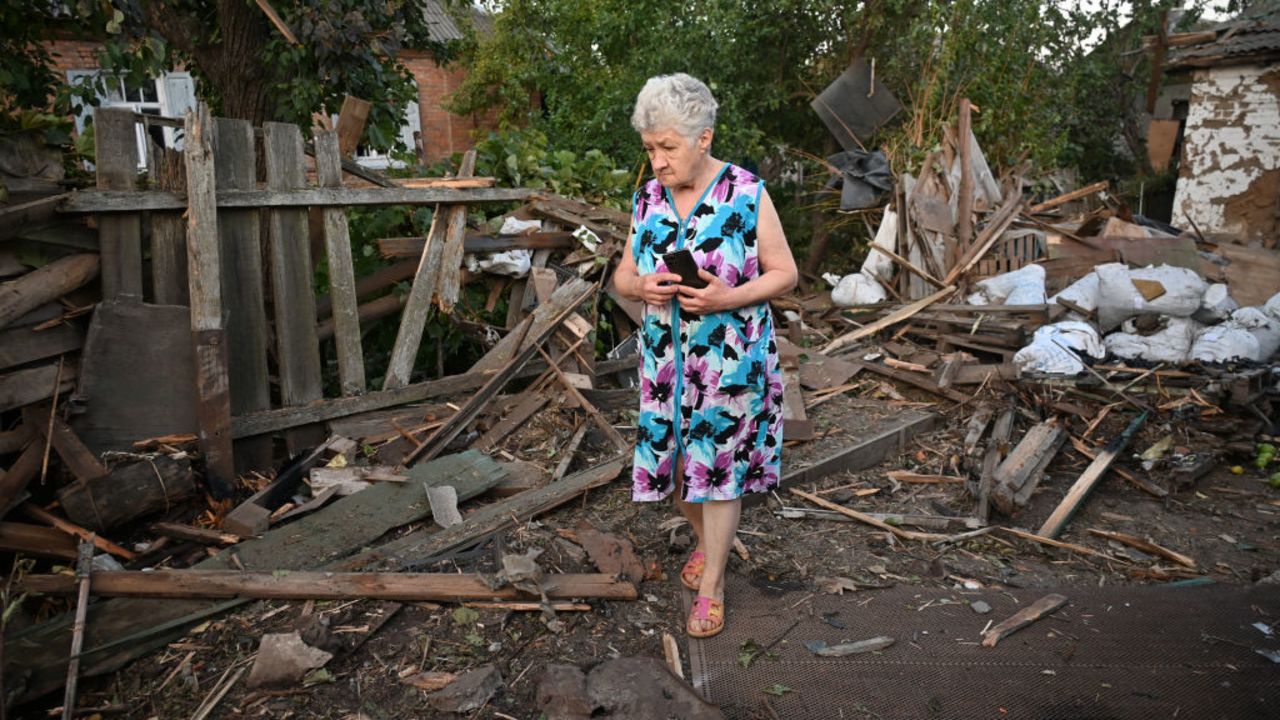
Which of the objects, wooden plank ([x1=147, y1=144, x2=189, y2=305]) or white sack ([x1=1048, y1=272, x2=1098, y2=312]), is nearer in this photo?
wooden plank ([x1=147, y1=144, x2=189, y2=305])

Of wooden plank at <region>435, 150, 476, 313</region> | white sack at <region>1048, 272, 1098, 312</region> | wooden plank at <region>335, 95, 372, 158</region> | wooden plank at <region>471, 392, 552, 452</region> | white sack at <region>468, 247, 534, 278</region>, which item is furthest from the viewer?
white sack at <region>1048, 272, 1098, 312</region>

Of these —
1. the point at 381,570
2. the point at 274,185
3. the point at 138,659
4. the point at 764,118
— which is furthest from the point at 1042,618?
the point at 764,118

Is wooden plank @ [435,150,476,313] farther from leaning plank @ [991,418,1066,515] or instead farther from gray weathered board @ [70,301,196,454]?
leaning plank @ [991,418,1066,515]

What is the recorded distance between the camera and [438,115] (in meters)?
17.4

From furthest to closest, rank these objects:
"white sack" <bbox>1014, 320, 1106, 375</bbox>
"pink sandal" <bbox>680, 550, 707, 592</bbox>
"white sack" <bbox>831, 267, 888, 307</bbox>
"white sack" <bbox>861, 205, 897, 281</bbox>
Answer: "white sack" <bbox>861, 205, 897, 281</bbox>
"white sack" <bbox>831, 267, 888, 307</bbox>
"white sack" <bbox>1014, 320, 1106, 375</bbox>
"pink sandal" <bbox>680, 550, 707, 592</bbox>

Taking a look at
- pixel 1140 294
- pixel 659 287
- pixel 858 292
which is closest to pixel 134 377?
pixel 659 287

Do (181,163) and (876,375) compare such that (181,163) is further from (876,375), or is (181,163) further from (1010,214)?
(1010,214)

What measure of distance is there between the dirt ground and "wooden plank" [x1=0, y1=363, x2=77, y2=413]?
1588 millimetres

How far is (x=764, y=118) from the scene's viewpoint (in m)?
13.1

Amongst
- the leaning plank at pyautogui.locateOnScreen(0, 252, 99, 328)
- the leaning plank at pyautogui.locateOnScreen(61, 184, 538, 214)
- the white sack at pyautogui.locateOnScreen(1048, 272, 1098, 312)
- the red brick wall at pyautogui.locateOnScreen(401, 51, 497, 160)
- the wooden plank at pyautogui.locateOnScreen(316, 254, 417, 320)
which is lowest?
the white sack at pyautogui.locateOnScreen(1048, 272, 1098, 312)

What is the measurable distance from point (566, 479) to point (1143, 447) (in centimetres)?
395

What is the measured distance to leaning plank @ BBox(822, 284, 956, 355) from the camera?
772cm

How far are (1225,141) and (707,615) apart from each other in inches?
494

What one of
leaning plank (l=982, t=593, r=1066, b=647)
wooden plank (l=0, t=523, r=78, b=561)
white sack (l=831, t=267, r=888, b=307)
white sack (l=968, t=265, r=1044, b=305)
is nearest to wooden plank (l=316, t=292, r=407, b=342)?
wooden plank (l=0, t=523, r=78, b=561)
